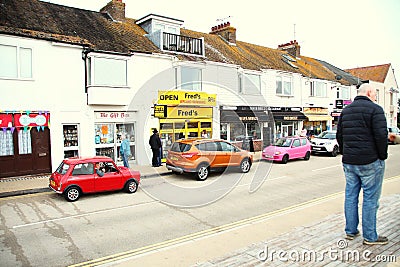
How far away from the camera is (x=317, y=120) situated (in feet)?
94.3

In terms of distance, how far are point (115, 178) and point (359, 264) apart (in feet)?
25.5

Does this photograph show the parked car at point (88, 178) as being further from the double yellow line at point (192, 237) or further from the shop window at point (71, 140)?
the double yellow line at point (192, 237)

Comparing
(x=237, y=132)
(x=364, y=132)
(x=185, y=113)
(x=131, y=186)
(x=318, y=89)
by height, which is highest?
(x=318, y=89)

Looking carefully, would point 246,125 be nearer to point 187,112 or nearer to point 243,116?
point 243,116

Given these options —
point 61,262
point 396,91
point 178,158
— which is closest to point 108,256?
point 61,262

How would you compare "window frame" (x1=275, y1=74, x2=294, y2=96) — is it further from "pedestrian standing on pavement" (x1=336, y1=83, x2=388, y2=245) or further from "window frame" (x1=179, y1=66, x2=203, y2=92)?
"pedestrian standing on pavement" (x1=336, y1=83, x2=388, y2=245)

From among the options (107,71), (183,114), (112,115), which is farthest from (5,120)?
(183,114)

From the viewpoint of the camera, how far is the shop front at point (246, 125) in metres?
20.9

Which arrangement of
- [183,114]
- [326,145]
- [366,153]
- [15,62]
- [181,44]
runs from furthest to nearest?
[326,145] → [181,44] → [183,114] → [15,62] → [366,153]

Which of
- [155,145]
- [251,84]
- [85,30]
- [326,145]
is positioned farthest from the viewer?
[251,84]

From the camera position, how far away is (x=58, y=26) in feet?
48.8

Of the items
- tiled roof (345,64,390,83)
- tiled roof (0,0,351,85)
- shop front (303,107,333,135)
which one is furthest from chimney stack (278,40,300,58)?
tiled roof (345,64,390,83)

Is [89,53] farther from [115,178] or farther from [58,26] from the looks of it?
[115,178]

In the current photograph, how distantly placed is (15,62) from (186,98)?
8.47m
